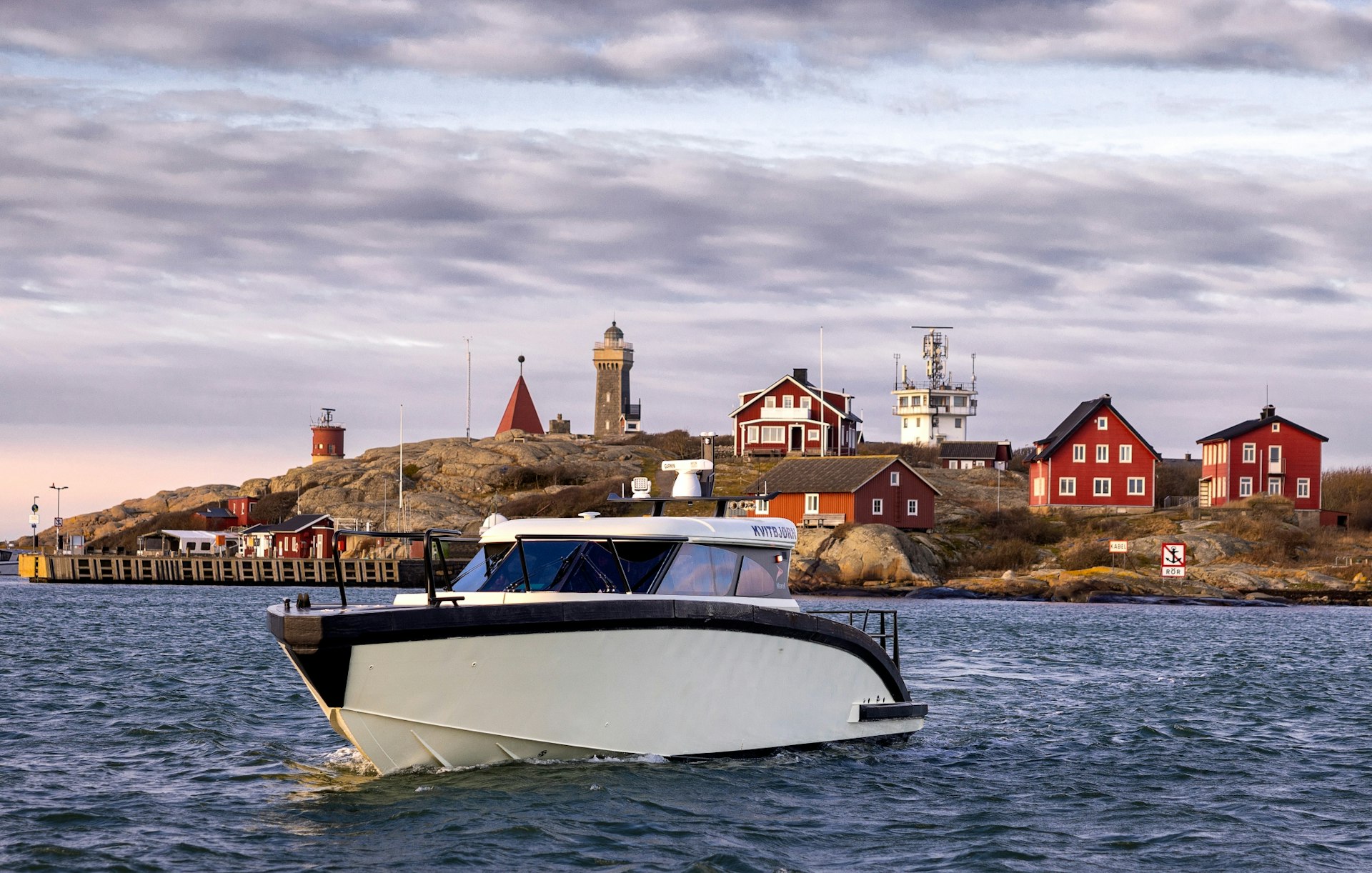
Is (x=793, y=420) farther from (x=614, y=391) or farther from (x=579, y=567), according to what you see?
(x=579, y=567)

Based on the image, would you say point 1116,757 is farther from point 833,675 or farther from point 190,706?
point 190,706

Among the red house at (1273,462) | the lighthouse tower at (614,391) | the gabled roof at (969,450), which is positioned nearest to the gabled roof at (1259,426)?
the red house at (1273,462)

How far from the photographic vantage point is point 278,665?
24.8m

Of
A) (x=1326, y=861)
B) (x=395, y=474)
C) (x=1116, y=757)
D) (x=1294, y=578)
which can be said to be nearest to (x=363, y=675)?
(x=1326, y=861)

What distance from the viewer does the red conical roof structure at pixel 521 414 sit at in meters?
119

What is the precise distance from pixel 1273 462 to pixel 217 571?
60390 mm

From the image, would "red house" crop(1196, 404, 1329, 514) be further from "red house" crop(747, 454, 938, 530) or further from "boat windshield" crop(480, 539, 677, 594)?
"boat windshield" crop(480, 539, 677, 594)

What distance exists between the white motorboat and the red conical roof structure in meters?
104

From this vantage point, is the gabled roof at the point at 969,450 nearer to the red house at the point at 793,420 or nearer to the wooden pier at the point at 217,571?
the red house at the point at 793,420

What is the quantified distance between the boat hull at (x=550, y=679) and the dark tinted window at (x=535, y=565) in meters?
1.16

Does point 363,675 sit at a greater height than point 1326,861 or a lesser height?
greater

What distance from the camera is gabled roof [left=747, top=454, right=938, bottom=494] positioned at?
66250 millimetres

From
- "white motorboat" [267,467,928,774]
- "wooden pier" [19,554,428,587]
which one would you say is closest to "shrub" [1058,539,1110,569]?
"wooden pier" [19,554,428,587]

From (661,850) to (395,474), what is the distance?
8656 cm
